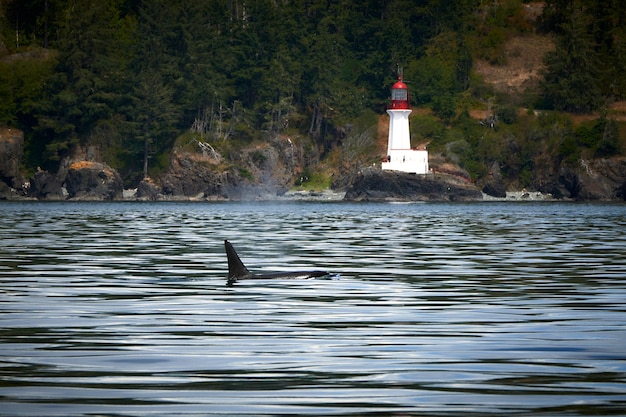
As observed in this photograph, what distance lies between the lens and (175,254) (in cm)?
4269

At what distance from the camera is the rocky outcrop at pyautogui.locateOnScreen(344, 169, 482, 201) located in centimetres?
15400

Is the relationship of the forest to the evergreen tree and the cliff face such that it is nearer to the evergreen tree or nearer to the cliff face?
the evergreen tree

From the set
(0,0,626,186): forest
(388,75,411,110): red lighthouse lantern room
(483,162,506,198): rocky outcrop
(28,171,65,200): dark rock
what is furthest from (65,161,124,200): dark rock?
(483,162,506,198): rocky outcrop

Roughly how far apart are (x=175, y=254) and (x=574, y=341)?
25.5m

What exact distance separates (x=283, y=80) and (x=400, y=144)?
867 inches

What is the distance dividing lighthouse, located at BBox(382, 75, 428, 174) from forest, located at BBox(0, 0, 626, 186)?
25.0ft

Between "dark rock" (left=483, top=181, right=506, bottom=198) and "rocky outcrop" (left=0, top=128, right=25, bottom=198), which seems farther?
"dark rock" (left=483, top=181, right=506, bottom=198)

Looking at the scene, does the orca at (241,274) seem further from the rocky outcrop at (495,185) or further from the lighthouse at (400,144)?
the rocky outcrop at (495,185)

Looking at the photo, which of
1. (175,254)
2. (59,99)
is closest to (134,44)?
(59,99)

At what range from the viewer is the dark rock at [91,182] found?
155 m

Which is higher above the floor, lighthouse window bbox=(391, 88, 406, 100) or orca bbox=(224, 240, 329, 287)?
lighthouse window bbox=(391, 88, 406, 100)

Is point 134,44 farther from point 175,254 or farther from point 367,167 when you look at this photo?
point 175,254

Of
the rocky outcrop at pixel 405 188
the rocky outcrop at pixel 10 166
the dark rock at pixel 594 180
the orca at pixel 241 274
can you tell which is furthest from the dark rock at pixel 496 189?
the orca at pixel 241 274

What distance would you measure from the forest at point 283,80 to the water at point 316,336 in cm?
12532
